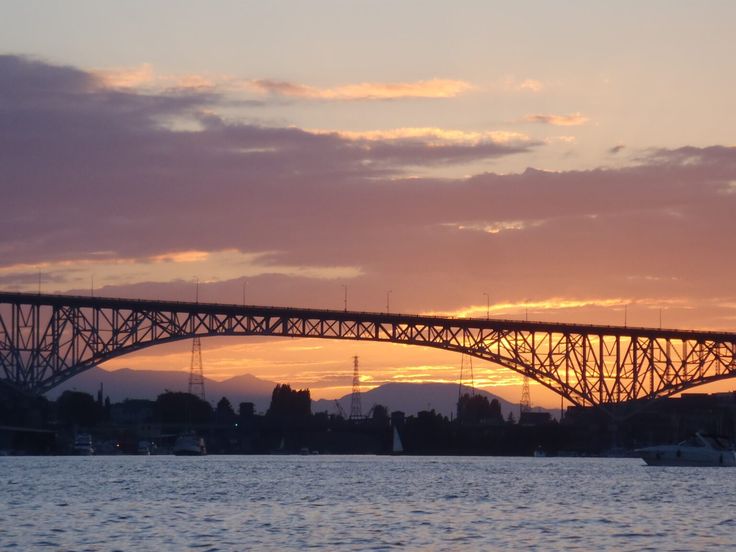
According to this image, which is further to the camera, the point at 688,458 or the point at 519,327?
the point at 519,327

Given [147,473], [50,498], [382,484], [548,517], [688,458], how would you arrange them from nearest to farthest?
[548,517] < [50,498] < [382,484] < [147,473] < [688,458]

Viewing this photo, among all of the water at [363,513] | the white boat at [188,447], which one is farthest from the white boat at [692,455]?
the white boat at [188,447]

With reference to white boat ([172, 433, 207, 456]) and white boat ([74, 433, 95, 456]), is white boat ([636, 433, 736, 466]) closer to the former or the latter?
white boat ([172, 433, 207, 456])

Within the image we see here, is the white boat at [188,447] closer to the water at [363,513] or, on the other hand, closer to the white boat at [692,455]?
the white boat at [692,455]

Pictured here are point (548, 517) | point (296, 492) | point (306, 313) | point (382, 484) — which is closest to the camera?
point (548, 517)

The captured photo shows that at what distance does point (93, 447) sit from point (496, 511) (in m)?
139

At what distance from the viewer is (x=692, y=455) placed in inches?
4985

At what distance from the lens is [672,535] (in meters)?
53.0

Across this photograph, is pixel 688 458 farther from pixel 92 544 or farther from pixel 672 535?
pixel 92 544

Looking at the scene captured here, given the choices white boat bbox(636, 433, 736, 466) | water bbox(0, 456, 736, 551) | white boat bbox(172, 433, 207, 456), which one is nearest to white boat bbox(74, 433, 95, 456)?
white boat bbox(172, 433, 207, 456)

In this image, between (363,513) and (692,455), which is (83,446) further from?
(363,513)

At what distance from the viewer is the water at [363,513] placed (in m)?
50.3

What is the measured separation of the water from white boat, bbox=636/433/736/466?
25722mm

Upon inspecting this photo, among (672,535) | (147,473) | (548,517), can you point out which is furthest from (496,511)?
(147,473)
